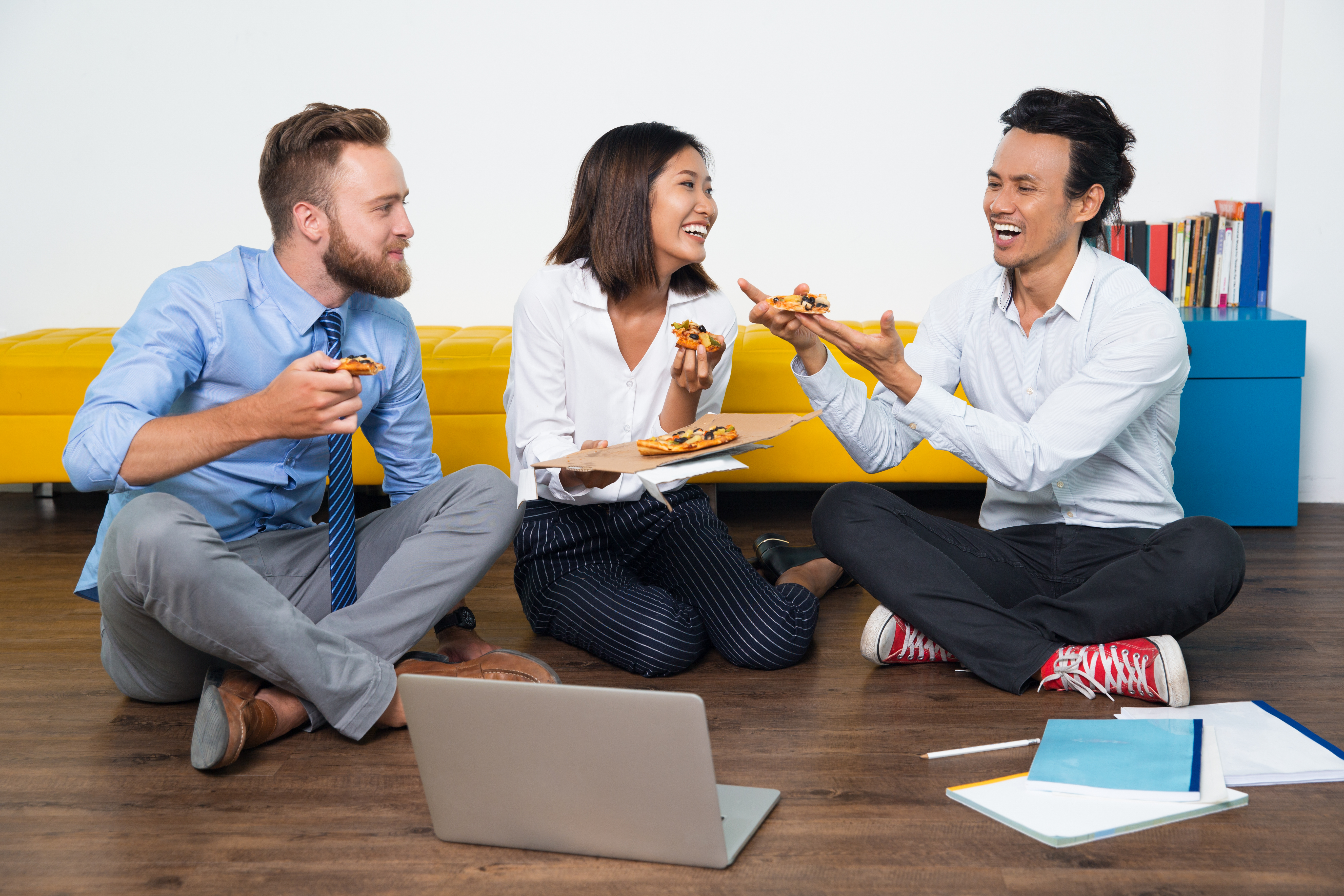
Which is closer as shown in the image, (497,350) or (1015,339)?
(1015,339)

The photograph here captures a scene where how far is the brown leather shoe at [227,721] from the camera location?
5.83 feet

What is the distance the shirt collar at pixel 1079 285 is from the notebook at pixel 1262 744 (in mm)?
810

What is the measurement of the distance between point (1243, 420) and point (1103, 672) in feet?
5.56

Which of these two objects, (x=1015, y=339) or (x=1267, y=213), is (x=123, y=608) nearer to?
(x=1015, y=339)

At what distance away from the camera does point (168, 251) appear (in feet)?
14.3

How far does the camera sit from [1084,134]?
2252 millimetres

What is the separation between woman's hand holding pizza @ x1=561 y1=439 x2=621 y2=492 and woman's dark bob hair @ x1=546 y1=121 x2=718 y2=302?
0.37 meters

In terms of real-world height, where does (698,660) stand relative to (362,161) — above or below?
below

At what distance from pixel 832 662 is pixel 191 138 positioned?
3437 mm

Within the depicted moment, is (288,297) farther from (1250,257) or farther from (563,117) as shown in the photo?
(1250,257)

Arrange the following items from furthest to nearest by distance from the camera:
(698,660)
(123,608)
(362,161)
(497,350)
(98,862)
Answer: (497,350) < (698,660) < (362,161) < (123,608) < (98,862)

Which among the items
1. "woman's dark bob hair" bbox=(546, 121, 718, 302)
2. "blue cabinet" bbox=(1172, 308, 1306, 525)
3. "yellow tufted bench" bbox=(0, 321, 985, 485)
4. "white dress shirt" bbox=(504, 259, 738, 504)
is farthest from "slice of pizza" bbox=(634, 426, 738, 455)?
"blue cabinet" bbox=(1172, 308, 1306, 525)

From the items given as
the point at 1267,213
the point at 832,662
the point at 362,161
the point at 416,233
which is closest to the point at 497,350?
the point at 416,233

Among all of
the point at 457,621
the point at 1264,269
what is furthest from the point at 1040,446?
the point at 1264,269
